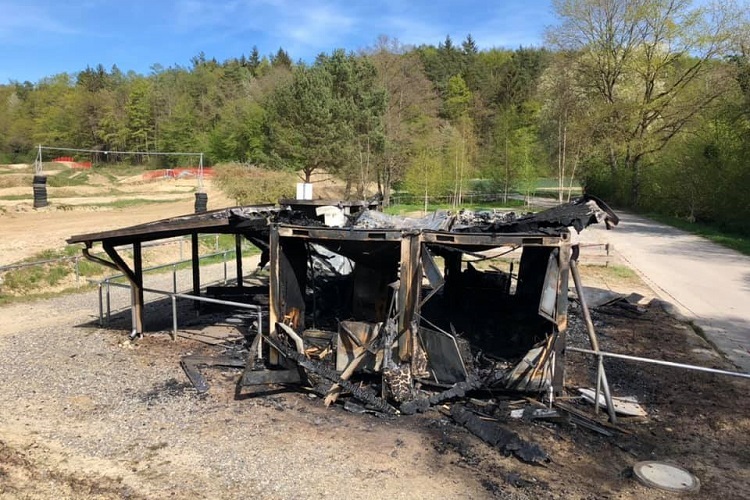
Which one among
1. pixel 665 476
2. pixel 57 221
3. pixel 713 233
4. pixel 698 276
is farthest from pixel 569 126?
pixel 665 476

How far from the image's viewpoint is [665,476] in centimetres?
552

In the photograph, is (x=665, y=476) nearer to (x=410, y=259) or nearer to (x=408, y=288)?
(x=408, y=288)

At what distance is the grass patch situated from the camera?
72.4 ft

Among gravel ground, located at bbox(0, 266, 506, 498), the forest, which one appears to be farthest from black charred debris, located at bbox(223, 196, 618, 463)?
the forest

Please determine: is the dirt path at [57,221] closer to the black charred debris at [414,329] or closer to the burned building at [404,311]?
the burned building at [404,311]

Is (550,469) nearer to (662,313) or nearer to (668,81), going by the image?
(662,313)

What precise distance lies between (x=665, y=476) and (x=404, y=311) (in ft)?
11.4

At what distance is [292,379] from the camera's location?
7.61m

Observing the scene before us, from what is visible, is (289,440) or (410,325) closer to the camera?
(289,440)

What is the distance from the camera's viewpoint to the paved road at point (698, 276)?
1123cm

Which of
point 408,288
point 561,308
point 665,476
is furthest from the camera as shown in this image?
point 408,288

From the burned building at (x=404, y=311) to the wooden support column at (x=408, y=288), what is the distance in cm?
1

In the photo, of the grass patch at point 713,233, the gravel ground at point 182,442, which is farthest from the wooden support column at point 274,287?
the grass patch at point 713,233

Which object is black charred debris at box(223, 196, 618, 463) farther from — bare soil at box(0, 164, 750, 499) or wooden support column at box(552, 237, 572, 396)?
bare soil at box(0, 164, 750, 499)
